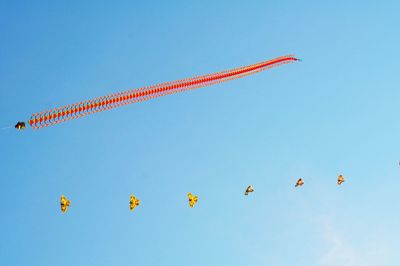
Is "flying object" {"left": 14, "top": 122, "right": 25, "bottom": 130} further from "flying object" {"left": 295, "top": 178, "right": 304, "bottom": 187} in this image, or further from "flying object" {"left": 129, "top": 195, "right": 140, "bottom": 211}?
"flying object" {"left": 295, "top": 178, "right": 304, "bottom": 187}

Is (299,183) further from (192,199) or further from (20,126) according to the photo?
(20,126)

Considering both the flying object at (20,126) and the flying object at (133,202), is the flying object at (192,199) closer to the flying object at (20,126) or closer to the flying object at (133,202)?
the flying object at (133,202)

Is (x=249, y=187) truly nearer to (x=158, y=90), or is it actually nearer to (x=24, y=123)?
(x=158, y=90)

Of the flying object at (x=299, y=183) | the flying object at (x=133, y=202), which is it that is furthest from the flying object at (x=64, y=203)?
Result: the flying object at (x=299, y=183)

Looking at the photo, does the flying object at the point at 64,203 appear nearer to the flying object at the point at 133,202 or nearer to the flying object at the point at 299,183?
the flying object at the point at 133,202

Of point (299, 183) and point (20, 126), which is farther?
point (299, 183)

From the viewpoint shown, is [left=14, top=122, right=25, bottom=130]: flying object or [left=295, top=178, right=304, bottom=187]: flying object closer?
[left=14, top=122, right=25, bottom=130]: flying object

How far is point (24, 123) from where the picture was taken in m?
50.5

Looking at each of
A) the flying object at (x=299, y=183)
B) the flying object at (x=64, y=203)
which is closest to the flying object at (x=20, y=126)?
the flying object at (x=64, y=203)

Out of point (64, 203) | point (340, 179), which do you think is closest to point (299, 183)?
point (340, 179)

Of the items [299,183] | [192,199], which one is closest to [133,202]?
[192,199]

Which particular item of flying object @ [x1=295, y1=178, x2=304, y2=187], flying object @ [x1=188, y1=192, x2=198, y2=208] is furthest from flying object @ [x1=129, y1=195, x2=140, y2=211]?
flying object @ [x1=295, y1=178, x2=304, y2=187]

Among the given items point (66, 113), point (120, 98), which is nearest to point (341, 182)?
point (120, 98)

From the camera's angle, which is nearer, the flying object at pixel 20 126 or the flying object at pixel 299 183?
the flying object at pixel 20 126
